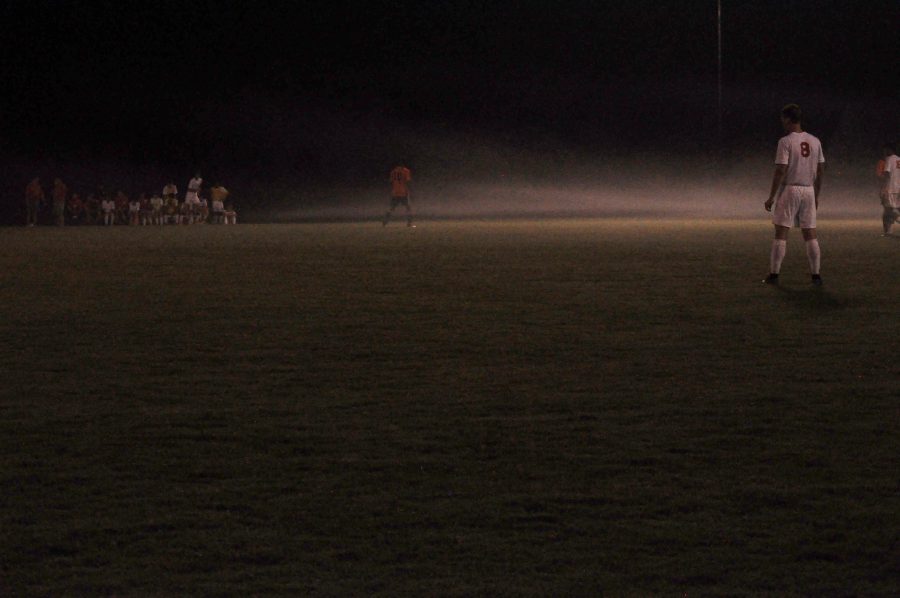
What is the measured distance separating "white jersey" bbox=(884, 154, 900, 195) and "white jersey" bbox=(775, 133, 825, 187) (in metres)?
12.8

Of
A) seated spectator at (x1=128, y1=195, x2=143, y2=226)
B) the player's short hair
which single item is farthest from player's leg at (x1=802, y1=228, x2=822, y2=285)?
seated spectator at (x1=128, y1=195, x2=143, y2=226)

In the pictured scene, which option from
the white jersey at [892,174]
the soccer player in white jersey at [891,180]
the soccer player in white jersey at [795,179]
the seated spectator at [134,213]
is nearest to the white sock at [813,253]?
the soccer player in white jersey at [795,179]

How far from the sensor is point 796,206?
51.9ft

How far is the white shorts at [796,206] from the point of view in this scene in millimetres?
15742

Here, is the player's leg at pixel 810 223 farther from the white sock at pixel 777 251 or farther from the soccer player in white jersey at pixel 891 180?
the soccer player in white jersey at pixel 891 180

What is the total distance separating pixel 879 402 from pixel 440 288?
28.8ft

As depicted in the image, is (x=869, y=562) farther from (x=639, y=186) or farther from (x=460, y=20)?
(x=460, y=20)

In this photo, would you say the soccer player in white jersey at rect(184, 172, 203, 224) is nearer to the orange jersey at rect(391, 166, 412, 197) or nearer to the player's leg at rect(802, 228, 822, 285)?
the orange jersey at rect(391, 166, 412, 197)

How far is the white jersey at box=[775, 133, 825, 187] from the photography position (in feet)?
51.4

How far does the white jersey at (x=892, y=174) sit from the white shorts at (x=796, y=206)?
12.8 meters

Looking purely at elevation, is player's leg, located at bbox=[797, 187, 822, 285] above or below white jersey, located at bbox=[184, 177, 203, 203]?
below

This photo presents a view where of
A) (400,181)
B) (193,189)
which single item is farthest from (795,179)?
(193,189)

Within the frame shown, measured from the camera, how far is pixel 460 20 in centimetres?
7519

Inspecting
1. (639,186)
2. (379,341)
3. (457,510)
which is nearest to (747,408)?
(457,510)
